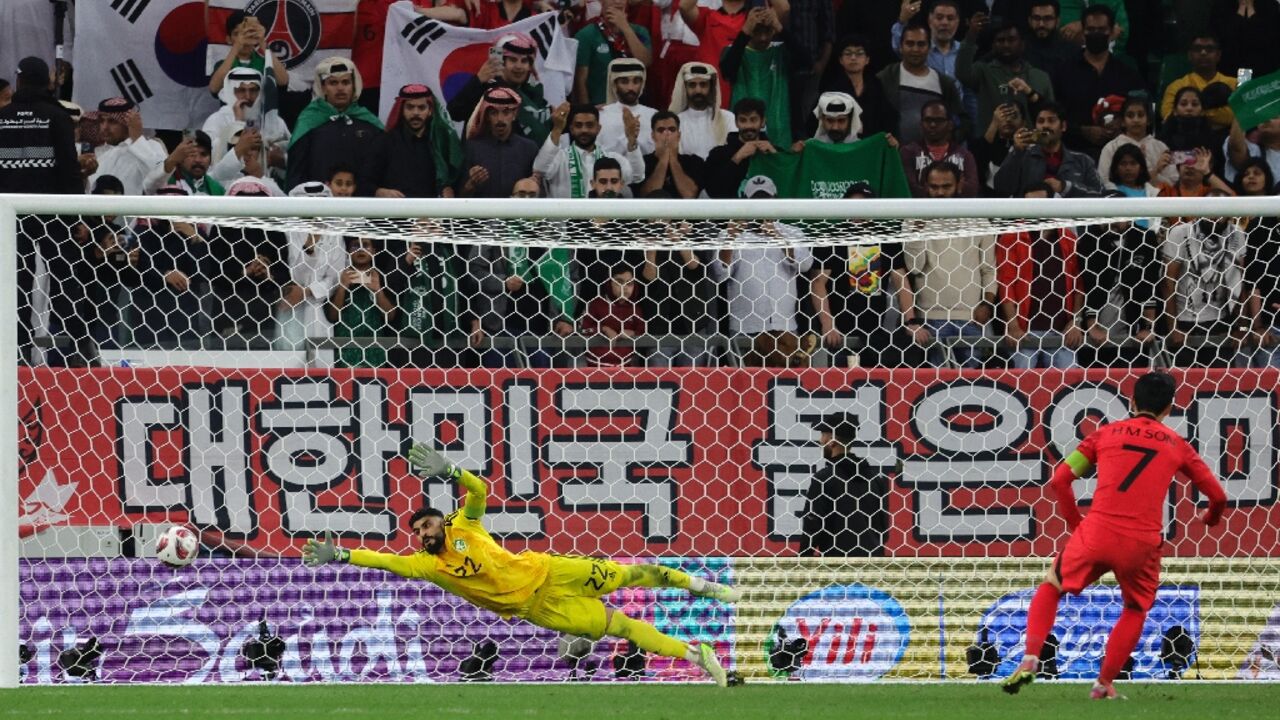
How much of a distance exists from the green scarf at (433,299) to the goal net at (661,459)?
3 cm

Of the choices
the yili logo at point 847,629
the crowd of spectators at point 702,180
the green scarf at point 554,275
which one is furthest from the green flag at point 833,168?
the yili logo at point 847,629

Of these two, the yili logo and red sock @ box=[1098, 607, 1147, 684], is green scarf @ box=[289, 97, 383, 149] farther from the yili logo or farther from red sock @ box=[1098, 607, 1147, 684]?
red sock @ box=[1098, 607, 1147, 684]

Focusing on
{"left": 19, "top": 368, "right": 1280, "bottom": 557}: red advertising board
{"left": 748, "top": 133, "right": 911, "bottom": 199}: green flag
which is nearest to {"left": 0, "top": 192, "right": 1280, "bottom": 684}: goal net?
{"left": 19, "top": 368, "right": 1280, "bottom": 557}: red advertising board

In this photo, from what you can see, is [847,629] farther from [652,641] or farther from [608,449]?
[608,449]

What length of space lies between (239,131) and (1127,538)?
6920mm

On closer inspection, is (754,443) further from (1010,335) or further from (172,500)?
(172,500)

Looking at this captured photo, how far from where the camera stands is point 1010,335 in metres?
9.30

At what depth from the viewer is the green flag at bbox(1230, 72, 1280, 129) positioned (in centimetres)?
1220

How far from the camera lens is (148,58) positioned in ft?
40.6

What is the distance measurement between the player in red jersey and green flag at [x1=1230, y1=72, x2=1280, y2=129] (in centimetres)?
580

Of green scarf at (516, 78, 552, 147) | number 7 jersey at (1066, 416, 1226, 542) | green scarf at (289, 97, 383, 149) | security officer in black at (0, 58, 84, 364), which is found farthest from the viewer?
green scarf at (516, 78, 552, 147)

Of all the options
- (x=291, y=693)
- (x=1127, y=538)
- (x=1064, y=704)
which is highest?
(x=1127, y=538)

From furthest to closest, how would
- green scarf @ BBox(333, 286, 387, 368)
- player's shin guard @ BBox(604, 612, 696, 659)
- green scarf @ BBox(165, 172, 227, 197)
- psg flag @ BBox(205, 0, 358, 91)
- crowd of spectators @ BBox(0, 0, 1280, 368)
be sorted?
psg flag @ BBox(205, 0, 358, 91)
green scarf @ BBox(165, 172, 227, 197)
crowd of spectators @ BBox(0, 0, 1280, 368)
green scarf @ BBox(333, 286, 387, 368)
player's shin guard @ BBox(604, 612, 696, 659)

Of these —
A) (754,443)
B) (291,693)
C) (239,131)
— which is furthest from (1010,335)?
(239,131)
